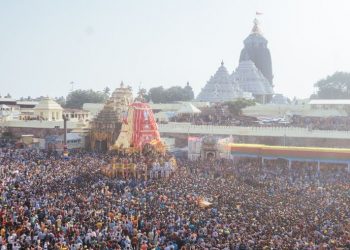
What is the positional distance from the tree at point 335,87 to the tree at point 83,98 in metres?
31.0

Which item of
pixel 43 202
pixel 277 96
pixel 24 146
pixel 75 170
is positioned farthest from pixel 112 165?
pixel 277 96

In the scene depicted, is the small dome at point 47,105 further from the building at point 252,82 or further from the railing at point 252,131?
the building at point 252,82

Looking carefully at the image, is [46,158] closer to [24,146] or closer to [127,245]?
[24,146]

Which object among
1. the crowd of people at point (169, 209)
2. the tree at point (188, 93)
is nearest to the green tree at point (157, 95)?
the tree at point (188, 93)

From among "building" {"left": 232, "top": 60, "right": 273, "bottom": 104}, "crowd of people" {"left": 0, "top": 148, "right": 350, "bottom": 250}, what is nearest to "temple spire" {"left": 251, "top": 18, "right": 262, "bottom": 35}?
"building" {"left": 232, "top": 60, "right": 273, "bottom": 104}

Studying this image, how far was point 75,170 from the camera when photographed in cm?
2328

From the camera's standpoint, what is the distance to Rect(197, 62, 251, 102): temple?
→ 179 ft

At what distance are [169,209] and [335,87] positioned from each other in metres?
57.0

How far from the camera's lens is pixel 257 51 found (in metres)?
72.4

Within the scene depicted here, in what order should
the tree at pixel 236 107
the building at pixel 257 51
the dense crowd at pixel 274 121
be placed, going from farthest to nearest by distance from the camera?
the building at pixel 257 51, the tree at pixel 236 107, the dense crowd at pixel 274 121

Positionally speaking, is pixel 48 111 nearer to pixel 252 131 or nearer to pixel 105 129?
pixel 105 129

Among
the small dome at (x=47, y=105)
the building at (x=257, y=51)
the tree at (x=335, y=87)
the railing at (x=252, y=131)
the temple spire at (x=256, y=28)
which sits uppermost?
the temple spire at (x=256, y=28)

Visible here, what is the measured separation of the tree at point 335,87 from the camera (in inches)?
2608

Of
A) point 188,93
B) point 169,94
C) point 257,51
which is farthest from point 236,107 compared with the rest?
point 257,51
